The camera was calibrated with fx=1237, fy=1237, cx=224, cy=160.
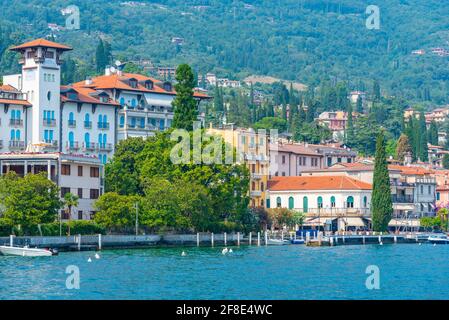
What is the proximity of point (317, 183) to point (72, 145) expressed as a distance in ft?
102

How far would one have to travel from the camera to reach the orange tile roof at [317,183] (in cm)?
14400

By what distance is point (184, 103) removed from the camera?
410ft

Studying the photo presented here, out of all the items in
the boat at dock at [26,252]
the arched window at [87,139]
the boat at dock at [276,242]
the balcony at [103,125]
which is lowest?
the boat at dock at [26,252]

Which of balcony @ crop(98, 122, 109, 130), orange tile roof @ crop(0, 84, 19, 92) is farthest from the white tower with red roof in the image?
balcony @ crop(98, 122, 109, 130)

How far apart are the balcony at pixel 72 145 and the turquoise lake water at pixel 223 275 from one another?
28410 millimetres

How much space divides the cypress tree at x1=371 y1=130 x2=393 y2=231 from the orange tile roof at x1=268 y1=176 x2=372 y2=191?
26.2ft

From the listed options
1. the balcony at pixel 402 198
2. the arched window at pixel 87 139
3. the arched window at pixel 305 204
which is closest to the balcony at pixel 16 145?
the arched window at pixel 87 139

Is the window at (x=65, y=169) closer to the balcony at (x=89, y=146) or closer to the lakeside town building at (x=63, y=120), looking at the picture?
the lakeside town building at (x=63, y=120)

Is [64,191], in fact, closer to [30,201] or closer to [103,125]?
[30,201]

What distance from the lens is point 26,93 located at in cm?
12850

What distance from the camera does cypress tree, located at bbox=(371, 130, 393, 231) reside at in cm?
13475

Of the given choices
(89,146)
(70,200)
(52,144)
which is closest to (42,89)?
(52,144)
